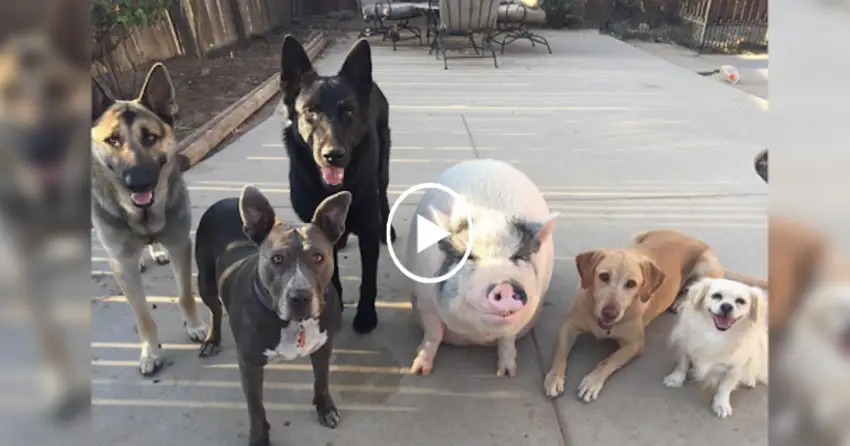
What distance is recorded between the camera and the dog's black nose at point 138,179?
2555mm

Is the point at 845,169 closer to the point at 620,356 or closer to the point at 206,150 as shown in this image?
the point at 620,356

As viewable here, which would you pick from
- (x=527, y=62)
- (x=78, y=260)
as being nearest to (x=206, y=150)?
(x=78, y=260)

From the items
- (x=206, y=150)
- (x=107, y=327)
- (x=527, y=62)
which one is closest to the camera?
(x=107, y=327)

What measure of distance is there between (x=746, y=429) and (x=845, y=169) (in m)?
2.52

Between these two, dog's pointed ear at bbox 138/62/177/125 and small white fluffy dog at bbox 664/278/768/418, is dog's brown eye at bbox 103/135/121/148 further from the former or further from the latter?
small white fluffy dog at bbox 664/278/768/418

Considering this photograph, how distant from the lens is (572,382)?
116 inches

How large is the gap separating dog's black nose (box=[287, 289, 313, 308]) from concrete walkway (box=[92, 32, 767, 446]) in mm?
695

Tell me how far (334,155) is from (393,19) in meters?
10.5

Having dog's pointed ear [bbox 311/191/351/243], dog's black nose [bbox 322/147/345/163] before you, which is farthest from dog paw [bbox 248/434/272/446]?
dog's black nose [bbox 322/147/345/163]

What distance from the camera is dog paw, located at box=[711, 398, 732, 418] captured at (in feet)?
8.87

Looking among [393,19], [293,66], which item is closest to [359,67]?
[293,66]

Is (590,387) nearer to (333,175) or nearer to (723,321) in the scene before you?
(723,321)

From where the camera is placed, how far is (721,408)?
8.91 ft

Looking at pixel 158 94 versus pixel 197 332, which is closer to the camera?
pixel 158 94
